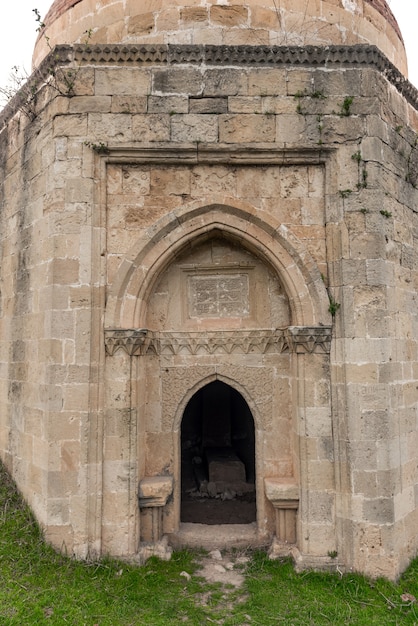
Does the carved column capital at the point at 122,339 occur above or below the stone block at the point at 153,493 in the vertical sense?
above

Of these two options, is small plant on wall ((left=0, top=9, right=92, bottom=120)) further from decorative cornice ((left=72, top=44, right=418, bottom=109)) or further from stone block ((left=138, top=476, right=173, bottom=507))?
stone block ((left=138, top=476, right=173, bottom=507))

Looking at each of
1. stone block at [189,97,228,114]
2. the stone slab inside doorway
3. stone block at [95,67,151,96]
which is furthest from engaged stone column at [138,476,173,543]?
stone block at [95,67,151,96]

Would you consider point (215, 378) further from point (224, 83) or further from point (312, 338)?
point (224, 83)

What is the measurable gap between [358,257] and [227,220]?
1558mm

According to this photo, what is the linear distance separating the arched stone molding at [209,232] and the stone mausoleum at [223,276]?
0.03 meters

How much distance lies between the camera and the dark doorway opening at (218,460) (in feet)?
22.4

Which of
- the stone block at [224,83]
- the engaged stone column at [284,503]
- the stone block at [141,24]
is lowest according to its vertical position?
the engaged stone column at [284,503]

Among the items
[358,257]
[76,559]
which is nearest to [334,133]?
[358,257]

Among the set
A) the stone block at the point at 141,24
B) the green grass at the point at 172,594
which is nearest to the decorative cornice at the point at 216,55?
the stone block at the point at 141,24

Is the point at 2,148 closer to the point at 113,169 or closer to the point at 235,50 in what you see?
the point at 113,169

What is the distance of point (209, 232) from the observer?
5.44m

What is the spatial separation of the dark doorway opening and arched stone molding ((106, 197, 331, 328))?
323 cm

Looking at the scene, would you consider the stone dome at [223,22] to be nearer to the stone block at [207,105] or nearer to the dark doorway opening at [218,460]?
the stone block at [207,105]

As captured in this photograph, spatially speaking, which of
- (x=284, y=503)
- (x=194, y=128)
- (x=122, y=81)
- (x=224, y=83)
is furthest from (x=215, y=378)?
(x=122, y=81)
